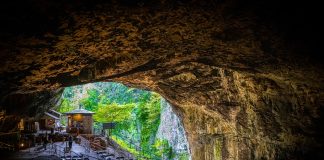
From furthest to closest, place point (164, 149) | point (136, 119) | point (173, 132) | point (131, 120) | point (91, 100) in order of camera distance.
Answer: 1. point (91, 100)
2. point (131, 120)
3. point (136, 119)
4. point (164, 149)
5. point (173, 132)

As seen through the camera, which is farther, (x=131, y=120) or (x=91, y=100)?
(x=91, y=100)

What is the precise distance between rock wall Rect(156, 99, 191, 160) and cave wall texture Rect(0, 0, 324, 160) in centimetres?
1311

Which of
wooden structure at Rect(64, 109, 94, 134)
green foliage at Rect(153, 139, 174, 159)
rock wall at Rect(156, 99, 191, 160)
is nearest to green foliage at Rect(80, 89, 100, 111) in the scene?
wooden structure at Rect(64, 109, 94, 134)

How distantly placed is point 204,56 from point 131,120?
2972 cm

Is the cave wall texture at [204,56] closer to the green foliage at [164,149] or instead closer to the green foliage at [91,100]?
the green foliage at [164,149]

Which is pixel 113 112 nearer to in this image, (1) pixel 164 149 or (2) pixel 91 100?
(1) pixel 164 149

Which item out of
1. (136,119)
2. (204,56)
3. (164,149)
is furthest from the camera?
(136,119)

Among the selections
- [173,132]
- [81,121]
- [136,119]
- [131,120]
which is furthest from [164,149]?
[131,120]

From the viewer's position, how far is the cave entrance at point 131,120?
2936 centimetres

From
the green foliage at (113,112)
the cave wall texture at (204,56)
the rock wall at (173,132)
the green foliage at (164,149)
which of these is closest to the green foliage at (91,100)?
the green foliage at (113,112)

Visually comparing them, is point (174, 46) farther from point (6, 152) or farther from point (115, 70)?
point (6, 152)

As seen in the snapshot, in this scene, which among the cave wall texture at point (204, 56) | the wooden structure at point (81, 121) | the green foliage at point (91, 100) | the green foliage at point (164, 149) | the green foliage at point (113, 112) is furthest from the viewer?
the green foliage at point (91, 100)

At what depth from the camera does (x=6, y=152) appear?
67.8ft

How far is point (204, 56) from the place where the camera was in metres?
9.73
